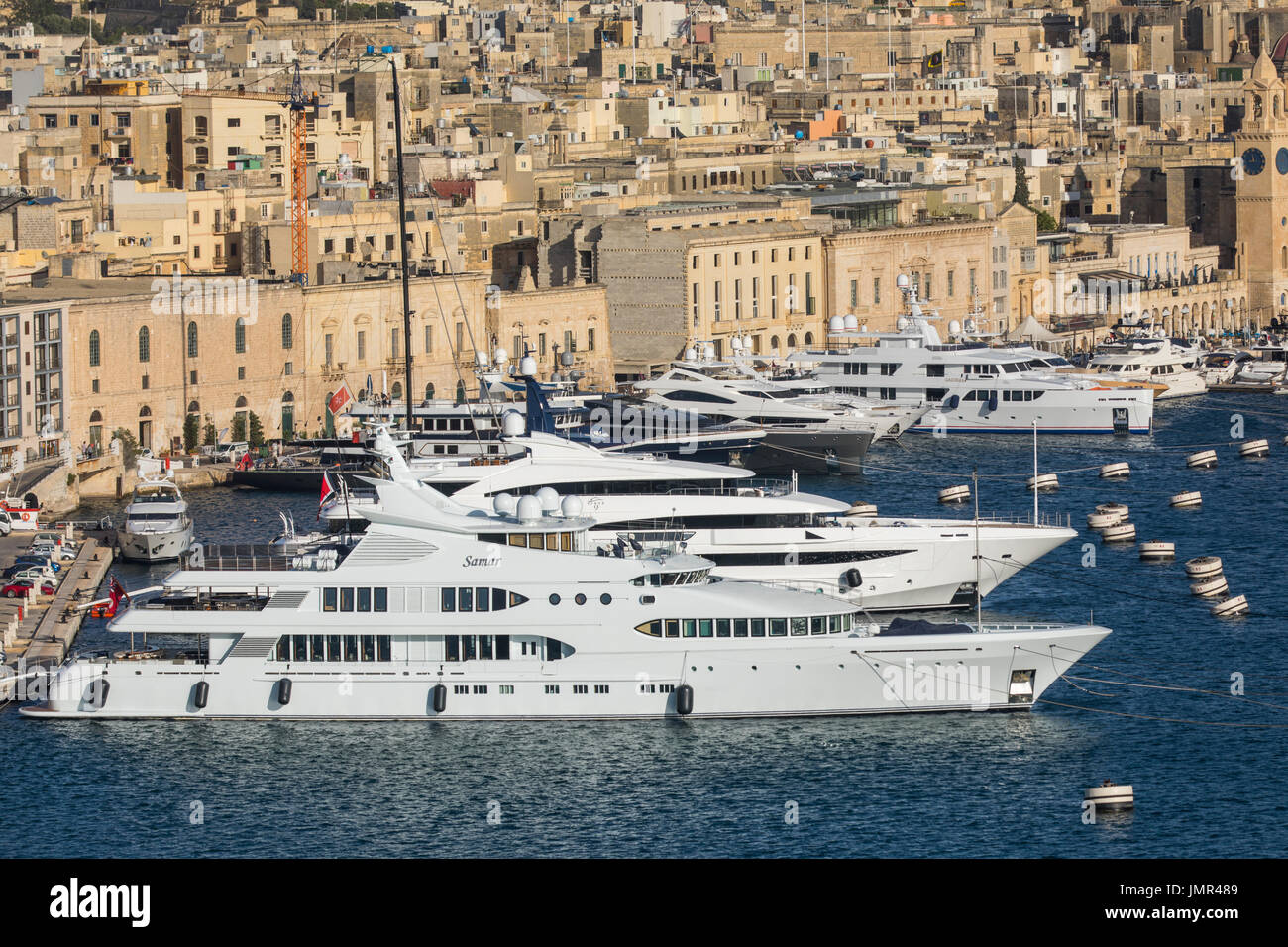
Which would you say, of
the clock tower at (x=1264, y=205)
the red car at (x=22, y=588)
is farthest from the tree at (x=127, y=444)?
the clock tower at (x=1264, y=205)

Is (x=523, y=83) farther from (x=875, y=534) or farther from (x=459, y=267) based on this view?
(x=875, y=534)

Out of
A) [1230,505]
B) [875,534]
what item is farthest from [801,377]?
[875,534]

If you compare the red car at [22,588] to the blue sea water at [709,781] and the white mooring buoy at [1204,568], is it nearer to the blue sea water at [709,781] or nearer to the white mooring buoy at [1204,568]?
the blue sea water at [709,781]

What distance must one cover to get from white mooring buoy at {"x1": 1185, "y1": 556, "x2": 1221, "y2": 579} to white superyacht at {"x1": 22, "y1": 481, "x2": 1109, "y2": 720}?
1345cm

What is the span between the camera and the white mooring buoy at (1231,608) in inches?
1876

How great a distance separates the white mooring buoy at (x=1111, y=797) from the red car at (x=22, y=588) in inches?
916

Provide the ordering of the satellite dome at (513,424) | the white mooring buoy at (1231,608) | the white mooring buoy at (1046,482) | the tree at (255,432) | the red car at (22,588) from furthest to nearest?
the tree at (255,432)
the white mooring buoy at (1046,482)
the satellite dome at (513,424)
the red car at (22,588)
the white mooring buoy at (1231,608)

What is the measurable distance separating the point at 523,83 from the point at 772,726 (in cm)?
11091

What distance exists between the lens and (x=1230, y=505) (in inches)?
2525

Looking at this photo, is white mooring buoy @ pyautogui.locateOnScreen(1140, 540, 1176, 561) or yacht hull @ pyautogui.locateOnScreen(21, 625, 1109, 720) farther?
white mooring buoy @ pyautogui.locateOnScreen(1140, 540, 1176, 561)

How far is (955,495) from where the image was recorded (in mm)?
64000

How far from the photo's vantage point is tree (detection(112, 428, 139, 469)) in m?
69.7

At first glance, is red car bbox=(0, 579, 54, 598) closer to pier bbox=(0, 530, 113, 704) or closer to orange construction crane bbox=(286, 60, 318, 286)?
pier bbox=(0, 530, 113, 704)

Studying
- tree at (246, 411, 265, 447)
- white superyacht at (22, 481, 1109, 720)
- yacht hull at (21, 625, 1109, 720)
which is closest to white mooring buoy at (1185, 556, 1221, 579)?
yacht hull at (21, 625, 1109, 720)
